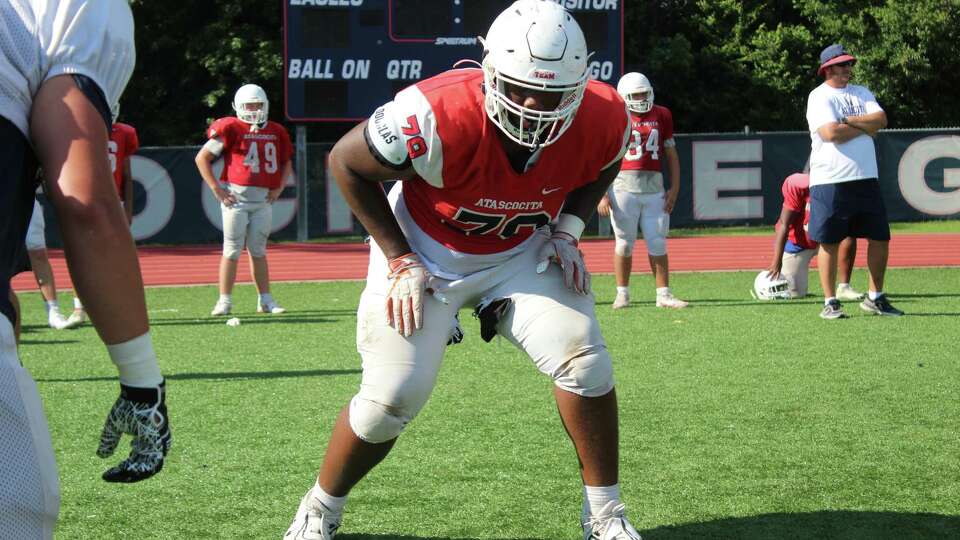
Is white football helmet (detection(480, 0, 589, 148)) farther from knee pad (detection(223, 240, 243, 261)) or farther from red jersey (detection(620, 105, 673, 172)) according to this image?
knee pad (detection(223, 240, 243, 261))

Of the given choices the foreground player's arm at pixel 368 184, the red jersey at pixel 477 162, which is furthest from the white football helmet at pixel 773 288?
the foreground player's arm at pixel 368 184

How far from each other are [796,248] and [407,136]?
7962mm

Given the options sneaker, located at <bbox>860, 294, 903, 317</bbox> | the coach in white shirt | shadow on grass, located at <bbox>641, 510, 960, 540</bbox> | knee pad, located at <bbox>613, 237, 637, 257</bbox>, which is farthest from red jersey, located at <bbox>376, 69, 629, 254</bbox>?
knee pad, located at <bbox>613, 237, 637, 257</bbox>

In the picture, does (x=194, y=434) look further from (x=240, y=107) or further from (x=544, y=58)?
(x=240, y=107)

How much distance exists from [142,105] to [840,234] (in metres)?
19.3

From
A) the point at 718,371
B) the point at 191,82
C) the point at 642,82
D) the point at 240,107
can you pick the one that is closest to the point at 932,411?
the point at 718,371

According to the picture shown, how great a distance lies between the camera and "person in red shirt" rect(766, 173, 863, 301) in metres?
10.3

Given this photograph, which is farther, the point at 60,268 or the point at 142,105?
the point at 142,105

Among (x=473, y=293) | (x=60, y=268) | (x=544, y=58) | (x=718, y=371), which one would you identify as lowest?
(x=60, y=268)

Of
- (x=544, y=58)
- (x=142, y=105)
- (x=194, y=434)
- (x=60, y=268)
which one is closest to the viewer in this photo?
(x=544, y=58)

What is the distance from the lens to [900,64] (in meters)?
25.9

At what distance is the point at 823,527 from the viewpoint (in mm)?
3863

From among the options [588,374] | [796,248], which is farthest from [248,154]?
[588,374]

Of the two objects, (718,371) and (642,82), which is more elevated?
(642,82)
